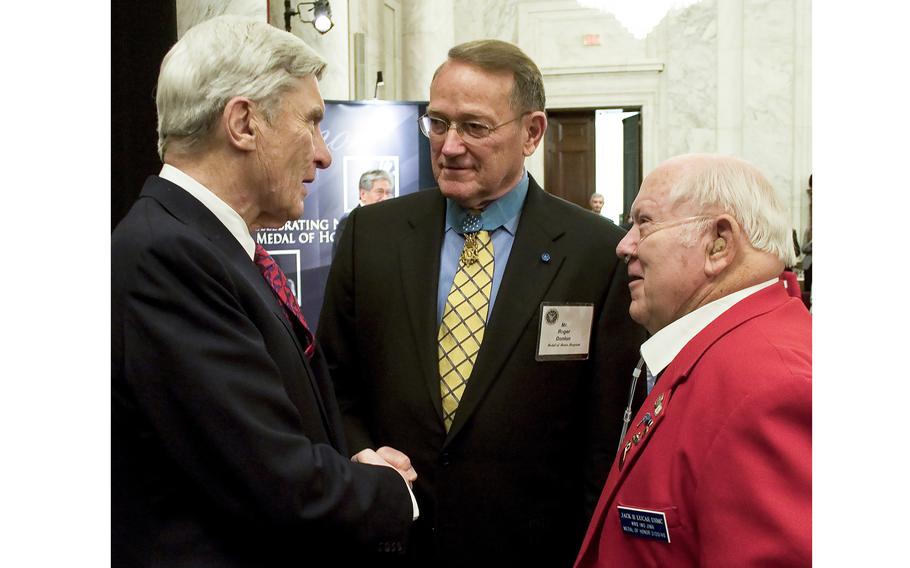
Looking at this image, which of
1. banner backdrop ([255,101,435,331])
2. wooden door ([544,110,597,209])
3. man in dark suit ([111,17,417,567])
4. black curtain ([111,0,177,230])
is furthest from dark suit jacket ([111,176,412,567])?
wooden door ([544,110,597,209])

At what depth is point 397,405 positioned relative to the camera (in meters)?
2.18

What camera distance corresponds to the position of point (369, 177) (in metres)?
6.09

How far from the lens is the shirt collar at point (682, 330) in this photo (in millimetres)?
1636

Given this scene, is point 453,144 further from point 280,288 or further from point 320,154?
point 280,288

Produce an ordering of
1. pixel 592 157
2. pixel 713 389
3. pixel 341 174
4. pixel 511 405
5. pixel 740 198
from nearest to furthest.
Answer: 1. pixel 713 389
2. pixel 740 198
3. pixel 511 405
4. pixel 341 174
5. pixel 592 157

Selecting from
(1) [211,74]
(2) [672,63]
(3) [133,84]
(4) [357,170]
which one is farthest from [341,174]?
(2) [672,63]

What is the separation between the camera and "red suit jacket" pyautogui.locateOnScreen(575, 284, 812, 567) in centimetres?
123

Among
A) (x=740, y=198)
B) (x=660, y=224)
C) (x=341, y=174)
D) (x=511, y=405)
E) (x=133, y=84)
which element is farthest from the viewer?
(x=341, y=174)

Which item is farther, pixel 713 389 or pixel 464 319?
pixel 464 319

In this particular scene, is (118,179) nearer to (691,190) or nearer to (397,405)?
(397,405)

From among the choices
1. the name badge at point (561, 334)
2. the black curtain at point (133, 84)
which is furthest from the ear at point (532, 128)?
the black curtain at point (133, 84)

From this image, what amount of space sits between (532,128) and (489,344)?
637 millimetres

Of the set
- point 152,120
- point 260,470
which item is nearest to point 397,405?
point 260,470
